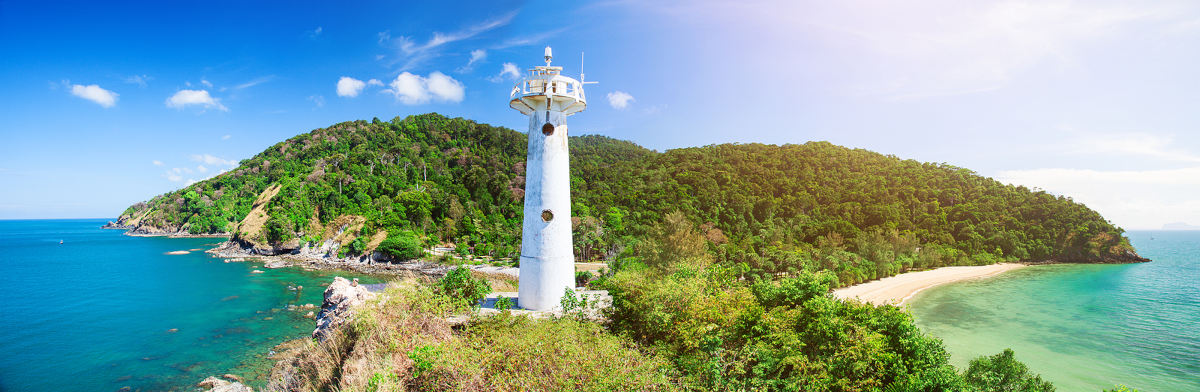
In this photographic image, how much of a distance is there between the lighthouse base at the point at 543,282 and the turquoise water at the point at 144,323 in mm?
11911

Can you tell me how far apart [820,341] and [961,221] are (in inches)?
2418

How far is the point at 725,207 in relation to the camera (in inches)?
2210

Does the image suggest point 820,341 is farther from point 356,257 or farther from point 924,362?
point 356,257

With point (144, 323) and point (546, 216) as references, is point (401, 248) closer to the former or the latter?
point (144, 323)

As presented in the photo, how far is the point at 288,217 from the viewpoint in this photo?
53.9 metres

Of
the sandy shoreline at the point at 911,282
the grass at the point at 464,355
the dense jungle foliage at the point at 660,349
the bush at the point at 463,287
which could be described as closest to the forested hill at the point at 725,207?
the sandy shoreline at the point at 911,282

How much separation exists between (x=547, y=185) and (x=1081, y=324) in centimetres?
3603

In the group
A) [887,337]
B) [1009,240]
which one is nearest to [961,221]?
[1009,240]

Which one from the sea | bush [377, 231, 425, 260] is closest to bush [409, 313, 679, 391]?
the sea

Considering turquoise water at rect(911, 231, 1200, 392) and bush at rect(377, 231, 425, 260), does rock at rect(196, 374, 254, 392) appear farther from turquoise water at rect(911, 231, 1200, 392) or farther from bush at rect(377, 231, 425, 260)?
bush at rect(377, 231, 425, 260)

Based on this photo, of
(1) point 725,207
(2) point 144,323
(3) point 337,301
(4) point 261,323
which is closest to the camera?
(3) point 337,301

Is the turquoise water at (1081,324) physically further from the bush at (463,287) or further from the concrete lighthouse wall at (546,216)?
the bush at (463,287)

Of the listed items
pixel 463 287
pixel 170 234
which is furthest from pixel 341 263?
pixel 170 234

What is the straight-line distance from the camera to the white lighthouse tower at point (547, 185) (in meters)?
11.3
